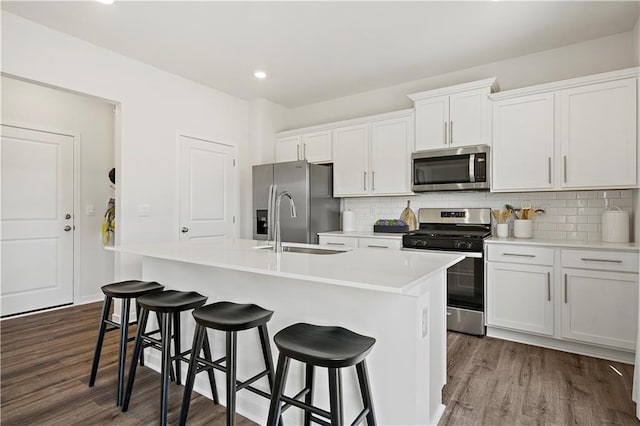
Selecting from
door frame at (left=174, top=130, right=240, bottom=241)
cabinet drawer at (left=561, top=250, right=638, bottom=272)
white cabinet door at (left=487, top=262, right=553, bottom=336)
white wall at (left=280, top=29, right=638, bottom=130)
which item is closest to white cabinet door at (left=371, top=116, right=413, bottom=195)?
white wall at (left=280, top=29, right=638, bottom=130)

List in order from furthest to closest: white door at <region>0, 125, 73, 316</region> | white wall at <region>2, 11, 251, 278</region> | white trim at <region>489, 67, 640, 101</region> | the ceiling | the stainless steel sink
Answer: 1. white door at <region>0, 125, 73, 316</region>
2. white wall at <region>2, 11, 251, 278</region>
3. white trim at <region>489, 67, 640, 101</region>
4. the ceiling
5. the stainless steel sink

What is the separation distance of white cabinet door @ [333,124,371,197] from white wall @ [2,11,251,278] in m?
1.53

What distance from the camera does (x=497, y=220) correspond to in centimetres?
349

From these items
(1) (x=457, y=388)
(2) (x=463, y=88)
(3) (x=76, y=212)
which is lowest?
(1) (x=457, y=388)

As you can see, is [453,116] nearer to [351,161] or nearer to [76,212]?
[351,161]

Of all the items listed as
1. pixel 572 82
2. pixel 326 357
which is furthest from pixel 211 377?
pixel 572 82

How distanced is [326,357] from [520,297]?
2393 millimetres

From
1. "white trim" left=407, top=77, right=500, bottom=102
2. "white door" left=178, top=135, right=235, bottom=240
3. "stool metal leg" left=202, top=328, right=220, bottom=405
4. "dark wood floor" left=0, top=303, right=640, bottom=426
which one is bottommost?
"dark wood floor" left=0, top=303, right=640, bottom=426

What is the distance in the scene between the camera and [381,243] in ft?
12.0

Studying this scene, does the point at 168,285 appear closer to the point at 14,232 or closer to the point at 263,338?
the point at 263,338

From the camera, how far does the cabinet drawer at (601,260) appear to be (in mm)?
2510

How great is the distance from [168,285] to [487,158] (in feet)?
9.71

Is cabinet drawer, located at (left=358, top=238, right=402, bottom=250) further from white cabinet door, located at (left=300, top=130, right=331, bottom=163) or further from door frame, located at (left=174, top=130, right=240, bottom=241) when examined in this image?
door frame, located at (left=174, top=130, right=240, bottom=241)

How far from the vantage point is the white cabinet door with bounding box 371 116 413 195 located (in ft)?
12.4
